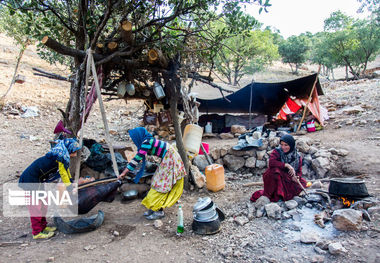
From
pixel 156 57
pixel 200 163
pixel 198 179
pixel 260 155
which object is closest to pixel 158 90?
pixel 156 57

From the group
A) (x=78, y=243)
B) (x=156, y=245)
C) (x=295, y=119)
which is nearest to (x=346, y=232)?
(x=156, y=245)

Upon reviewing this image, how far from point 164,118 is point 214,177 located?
482cm

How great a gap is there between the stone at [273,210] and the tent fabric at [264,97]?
4.80 metres

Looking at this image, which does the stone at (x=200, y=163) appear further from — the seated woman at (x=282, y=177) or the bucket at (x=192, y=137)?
the seated woman at (x=282, y=177)

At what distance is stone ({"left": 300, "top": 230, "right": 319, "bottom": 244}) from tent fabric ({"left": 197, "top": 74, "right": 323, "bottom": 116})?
5404 millimetres

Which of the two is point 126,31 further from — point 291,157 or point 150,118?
point 150,118

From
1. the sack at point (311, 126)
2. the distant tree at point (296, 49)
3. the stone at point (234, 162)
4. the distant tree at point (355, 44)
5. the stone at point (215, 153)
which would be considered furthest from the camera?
the distant tree at point (296, 49)

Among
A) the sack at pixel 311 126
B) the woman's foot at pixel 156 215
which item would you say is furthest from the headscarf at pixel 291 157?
the sack at pixel 311 126

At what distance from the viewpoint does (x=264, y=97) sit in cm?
898

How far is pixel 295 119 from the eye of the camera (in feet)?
28.1

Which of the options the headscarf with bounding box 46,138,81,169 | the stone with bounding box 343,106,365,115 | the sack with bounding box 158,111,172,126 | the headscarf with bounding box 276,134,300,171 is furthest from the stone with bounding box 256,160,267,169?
the stone with bounding box 343,106,365,115

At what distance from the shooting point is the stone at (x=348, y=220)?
265cm

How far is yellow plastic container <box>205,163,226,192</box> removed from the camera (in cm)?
458

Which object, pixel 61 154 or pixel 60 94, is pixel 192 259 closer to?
pixel 61 154
